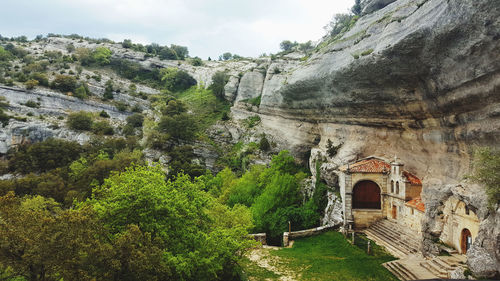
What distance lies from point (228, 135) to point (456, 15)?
121ft

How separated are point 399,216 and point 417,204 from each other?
234cm

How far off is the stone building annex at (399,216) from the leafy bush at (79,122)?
4057 cm

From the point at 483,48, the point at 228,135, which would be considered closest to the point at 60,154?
the point at 228,135

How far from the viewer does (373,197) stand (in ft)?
70.6

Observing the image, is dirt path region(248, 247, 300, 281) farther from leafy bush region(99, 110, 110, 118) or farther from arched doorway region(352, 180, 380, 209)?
leafy bush region(99, 110, 110, 118)

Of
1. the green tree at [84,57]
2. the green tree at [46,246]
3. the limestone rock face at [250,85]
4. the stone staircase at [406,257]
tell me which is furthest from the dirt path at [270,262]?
the green tree at [84,57]

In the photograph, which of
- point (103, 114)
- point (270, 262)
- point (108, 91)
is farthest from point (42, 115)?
point (270, 262)

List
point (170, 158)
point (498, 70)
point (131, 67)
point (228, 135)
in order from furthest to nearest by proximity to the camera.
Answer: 1. point (131, 67)
2. point (228, 135)
3. point (170, 158)
4. point (498, 70)

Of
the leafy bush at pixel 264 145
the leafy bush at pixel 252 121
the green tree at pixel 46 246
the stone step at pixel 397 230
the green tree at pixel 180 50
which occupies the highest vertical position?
the green tree at pixel 180 50

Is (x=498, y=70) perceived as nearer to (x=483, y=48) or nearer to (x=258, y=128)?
(x=483, y=48)

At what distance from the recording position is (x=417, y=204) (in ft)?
57.4

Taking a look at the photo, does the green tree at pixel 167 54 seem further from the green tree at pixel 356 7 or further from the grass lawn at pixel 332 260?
the grass lawn at pixel 332 260

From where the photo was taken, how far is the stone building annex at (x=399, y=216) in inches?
528

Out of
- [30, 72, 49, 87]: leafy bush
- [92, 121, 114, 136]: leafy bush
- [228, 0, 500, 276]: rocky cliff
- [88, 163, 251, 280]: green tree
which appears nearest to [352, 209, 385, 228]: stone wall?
[228, 0, 500, 276]: rocky cliff
